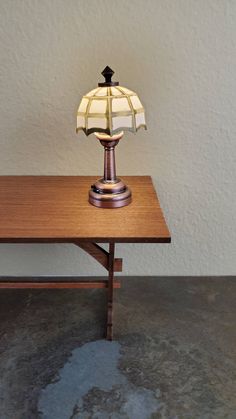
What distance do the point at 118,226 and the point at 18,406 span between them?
75cm

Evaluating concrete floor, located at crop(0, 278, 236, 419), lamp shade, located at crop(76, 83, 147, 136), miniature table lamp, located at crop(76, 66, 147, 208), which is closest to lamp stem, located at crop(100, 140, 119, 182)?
miniature table lamp, located at crop(76, 66, 147, 208)

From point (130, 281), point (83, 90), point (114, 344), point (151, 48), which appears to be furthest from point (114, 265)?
point (151, 48)

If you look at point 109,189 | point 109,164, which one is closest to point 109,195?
point 109,189

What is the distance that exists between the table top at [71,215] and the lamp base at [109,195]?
1.0 inches

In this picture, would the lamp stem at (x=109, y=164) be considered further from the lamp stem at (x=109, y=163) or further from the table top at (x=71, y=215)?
the table top at (x=71, y=215)

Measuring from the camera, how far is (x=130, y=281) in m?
2.10

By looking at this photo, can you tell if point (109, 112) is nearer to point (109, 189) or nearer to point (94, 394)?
point (109, 189)

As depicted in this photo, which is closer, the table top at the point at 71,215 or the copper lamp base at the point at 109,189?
the table top at the point at 71,215

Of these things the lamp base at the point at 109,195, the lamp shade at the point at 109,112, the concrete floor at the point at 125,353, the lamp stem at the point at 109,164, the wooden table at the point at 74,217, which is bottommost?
the concrete floor at the point at 125,353

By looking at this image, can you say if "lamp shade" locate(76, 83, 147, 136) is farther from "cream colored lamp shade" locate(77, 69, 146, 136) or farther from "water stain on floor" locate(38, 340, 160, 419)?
"water stain on floor" locate(38, 340, 160, 419)

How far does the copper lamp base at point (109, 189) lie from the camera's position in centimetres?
143

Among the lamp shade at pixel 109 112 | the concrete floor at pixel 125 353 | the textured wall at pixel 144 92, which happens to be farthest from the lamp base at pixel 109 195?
the concrete floor at pixel 125 353

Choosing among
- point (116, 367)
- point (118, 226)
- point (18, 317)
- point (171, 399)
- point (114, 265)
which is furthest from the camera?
point (18, 317)

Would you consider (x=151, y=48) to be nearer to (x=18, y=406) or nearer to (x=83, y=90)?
(x=83, y=90)
